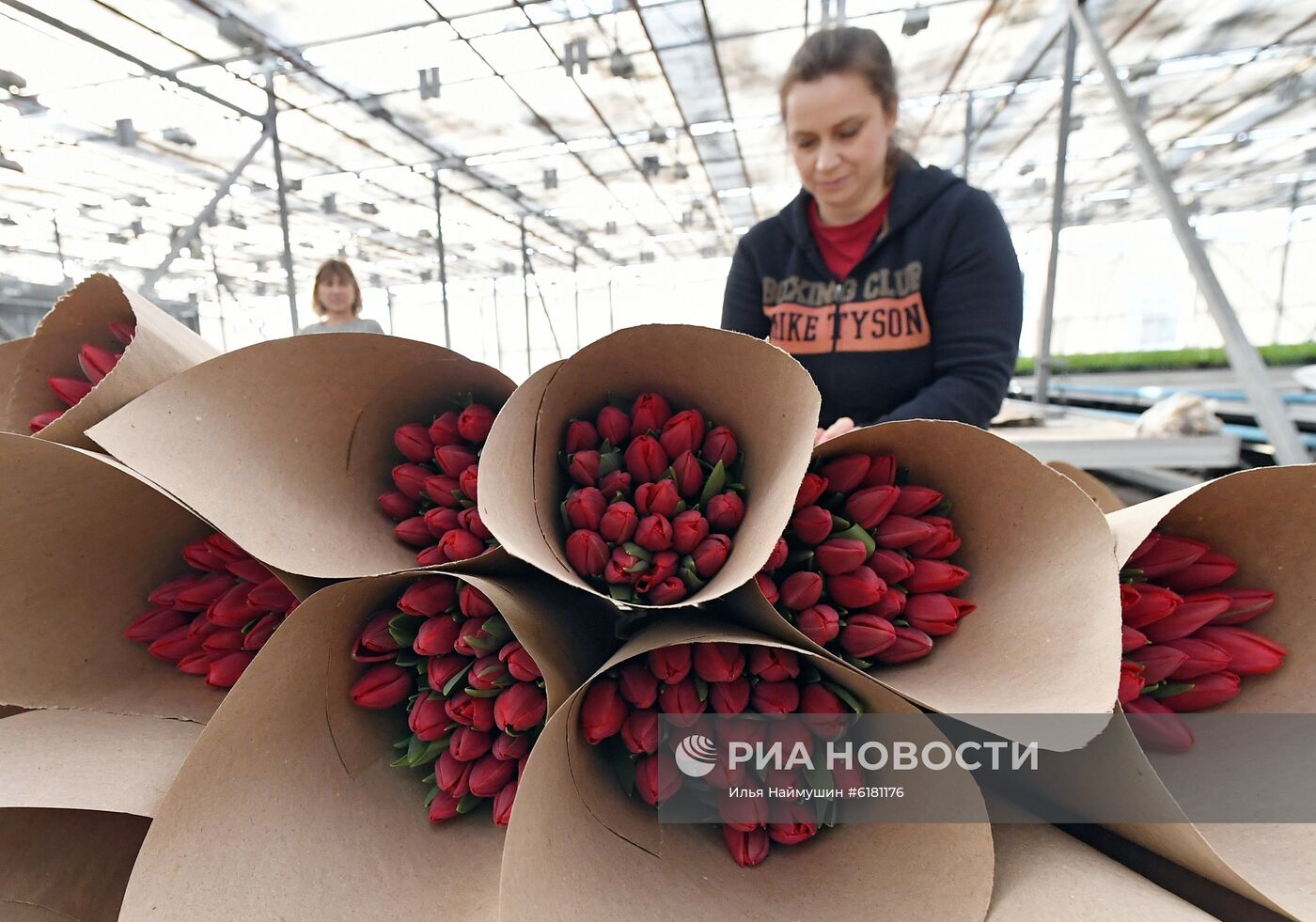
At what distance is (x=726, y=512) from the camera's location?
31cm

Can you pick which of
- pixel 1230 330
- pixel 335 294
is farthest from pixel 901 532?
pixel 335 294

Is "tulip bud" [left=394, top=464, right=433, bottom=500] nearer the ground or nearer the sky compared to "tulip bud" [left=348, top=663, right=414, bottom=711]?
nearer the sky

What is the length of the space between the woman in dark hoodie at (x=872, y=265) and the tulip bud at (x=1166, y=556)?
0.88ft

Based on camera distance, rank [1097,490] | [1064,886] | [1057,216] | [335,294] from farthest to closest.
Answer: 1. [1057,216]
2. [335,294]
3. [1097,490]
4. [1064,886]

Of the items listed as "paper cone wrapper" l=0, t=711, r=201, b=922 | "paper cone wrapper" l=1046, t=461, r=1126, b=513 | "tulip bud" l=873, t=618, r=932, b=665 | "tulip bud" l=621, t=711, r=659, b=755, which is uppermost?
"paper cone wrapper" l=1046, t=461, r=1126, b=513

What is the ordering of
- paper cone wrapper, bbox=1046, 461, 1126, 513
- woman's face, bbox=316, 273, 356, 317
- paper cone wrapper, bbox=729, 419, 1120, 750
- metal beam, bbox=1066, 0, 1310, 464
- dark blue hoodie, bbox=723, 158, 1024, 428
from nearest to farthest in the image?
paper cone wrapper, bbox=729, 419, 1120, 750, paper cone wrapper, bbox=1046, 461, 1126, 513, dark blue hoodie, bbox=723, 158, 1024, 428, metal beam, bbox=1066, 0, 1310, 464, woman's face, bbox=316, 273, 356, 317

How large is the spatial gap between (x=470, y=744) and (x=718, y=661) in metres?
0.13

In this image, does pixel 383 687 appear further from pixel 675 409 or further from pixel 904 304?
pixel 904 304

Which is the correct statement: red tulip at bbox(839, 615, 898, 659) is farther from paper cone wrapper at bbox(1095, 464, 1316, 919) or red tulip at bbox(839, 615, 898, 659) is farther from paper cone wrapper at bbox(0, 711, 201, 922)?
paper cone wrapper at bbox(0, 711, 201, 922)

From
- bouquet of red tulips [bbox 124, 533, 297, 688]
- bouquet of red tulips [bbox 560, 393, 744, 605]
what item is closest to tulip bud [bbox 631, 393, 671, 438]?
bouquet of red tulips [bbox 560, 393, 744, 605]

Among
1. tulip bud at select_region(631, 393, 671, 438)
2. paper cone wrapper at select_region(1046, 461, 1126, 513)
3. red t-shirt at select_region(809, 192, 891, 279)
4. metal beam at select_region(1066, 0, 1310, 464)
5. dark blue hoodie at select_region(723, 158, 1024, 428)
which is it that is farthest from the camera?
metal beam at select_region(1066, 0, 1310, 464)

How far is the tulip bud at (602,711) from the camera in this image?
0.93 ft

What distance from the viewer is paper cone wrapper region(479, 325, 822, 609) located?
0.88 ft

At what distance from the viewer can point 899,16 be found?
4.39 m
